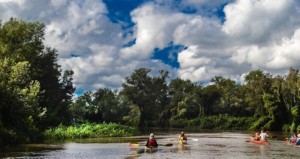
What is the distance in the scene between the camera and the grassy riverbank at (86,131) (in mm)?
61688

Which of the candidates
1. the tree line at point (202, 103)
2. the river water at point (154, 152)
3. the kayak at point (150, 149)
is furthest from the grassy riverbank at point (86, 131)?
the tree line at point (202, 103)

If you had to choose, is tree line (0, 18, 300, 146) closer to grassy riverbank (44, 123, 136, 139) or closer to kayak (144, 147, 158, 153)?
grassy riverbank (44, 123, 136, 139)

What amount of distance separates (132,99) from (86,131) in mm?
85153

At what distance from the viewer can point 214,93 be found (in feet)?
460

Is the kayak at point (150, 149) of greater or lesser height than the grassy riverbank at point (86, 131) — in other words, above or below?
below

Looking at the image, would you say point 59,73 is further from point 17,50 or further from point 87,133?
point 87,133

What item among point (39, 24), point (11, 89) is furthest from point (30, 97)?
point (39, 24)

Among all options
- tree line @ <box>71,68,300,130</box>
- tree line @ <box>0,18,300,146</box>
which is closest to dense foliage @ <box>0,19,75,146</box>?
tree line @ <box>0,18,300,146</box>

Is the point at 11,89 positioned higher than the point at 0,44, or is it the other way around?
the point at 0,44

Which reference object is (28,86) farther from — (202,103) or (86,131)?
(202,103)

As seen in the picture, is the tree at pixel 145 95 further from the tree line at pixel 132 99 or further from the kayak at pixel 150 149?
the kayak at pixel 150 149

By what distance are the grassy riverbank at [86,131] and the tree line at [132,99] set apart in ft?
7.16

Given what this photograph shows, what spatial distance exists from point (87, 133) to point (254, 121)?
59305mm

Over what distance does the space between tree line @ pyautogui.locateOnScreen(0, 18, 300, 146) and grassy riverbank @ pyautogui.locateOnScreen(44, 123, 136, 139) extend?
2.18m
